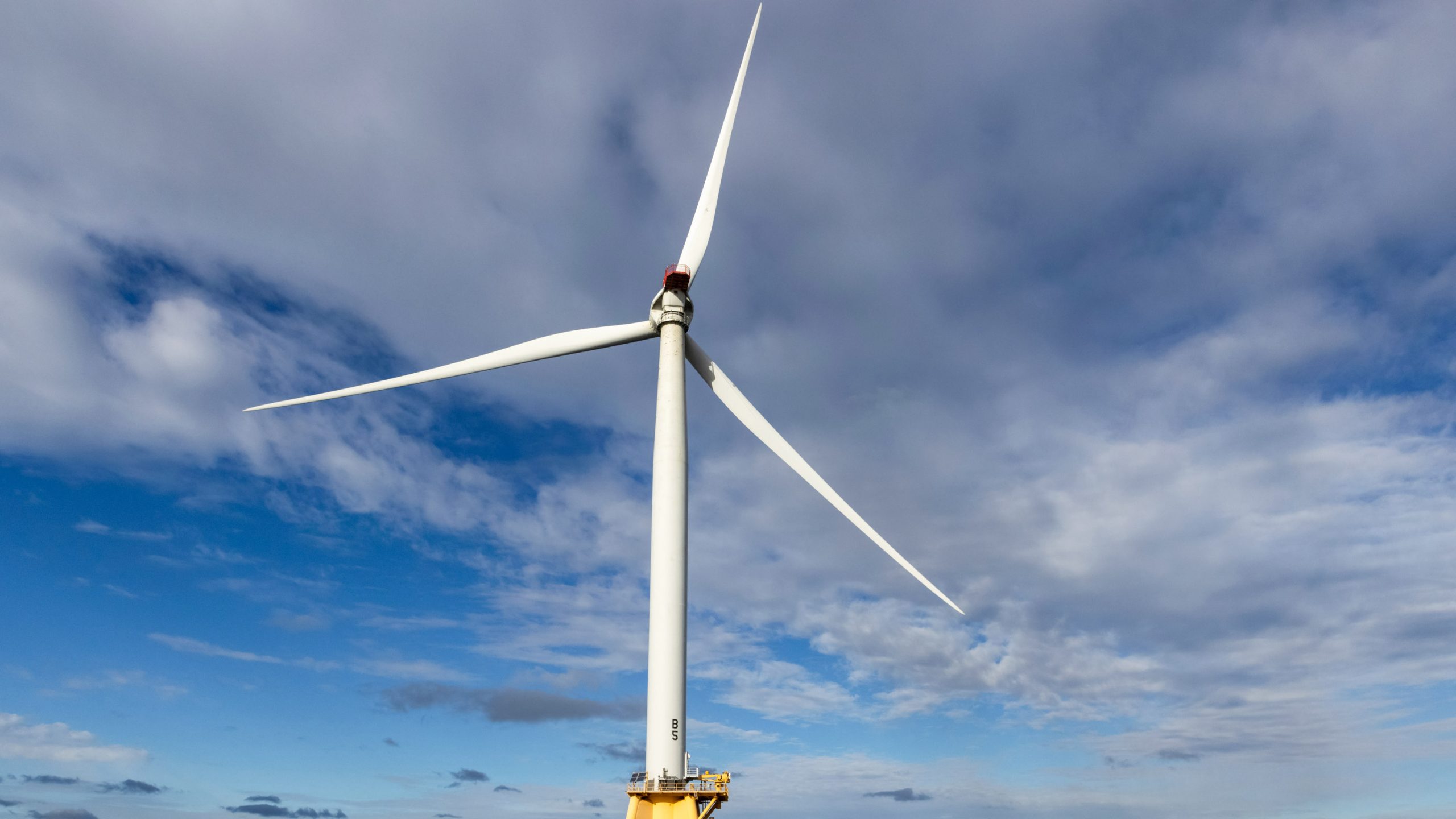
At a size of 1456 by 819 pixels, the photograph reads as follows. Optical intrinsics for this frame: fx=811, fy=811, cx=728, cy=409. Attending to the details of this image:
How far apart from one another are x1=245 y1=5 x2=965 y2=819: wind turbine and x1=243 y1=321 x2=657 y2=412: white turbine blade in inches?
3.4

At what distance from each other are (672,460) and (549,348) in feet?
75.5

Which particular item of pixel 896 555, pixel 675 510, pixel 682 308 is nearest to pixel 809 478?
pixel 896 555

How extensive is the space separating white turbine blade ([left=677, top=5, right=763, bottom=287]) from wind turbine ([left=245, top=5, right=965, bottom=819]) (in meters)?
0.10

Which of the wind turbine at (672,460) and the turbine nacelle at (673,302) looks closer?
the wind turbine at (672,460)

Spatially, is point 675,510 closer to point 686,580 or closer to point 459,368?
point 686,580

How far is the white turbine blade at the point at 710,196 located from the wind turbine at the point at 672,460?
0.33 ft

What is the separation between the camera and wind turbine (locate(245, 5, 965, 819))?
214ft

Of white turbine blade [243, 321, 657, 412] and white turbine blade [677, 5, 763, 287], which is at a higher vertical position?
white turbine blade [677, 5, 763, 287]

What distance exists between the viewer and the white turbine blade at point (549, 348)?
85062 millimetres

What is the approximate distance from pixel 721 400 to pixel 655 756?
36112 mm

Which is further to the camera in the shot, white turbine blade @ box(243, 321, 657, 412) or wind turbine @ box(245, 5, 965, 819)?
white turbine blade @ box(243, 321, 657, 412)

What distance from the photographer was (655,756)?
65000 millimetres

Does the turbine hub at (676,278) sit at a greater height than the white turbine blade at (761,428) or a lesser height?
greater

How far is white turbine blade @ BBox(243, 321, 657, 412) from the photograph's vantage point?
8506 cm
